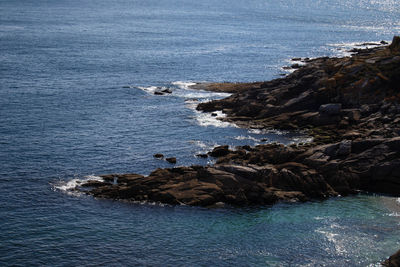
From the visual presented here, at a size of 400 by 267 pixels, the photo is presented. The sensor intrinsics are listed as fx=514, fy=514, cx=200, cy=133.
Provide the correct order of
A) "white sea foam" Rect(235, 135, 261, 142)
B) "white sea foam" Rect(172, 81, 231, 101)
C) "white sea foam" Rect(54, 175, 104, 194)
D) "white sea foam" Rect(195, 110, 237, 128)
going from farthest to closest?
1. "white sea foam" Rect(172, 81, 231, 101)
2. "white sea foam" Rect(195, 110, 237, 128)
3. "white sea foam" Rect(235, 135, 261, 142)
4. "white sea foam" Rect(54, 175, 104, 194)

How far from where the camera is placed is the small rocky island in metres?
68.8

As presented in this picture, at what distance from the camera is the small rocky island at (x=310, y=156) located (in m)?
68.8

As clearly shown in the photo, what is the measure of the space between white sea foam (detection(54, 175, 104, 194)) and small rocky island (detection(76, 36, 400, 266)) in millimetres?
1005

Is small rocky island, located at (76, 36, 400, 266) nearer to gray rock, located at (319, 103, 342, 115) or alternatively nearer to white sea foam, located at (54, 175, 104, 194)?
gray rock, located at (319, 103, 342, 115)

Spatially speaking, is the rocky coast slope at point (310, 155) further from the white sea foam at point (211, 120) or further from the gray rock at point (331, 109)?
the white sea foam at point (211, 120)

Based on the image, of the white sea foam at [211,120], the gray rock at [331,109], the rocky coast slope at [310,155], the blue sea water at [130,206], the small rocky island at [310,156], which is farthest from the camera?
the white sea foam at [211,120]

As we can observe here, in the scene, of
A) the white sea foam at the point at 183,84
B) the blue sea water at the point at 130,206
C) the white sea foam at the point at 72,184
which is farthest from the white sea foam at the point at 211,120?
the white sea foam at the point at 72,184

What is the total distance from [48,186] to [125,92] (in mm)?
61338

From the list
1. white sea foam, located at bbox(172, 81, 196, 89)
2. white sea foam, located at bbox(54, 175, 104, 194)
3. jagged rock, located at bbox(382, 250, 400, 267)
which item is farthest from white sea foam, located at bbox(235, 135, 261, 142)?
white sea foam, located at bbox(172, 81, 196, 89)

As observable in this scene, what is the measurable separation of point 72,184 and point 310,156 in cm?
3485

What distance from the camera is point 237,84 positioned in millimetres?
137750

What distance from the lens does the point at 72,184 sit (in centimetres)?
7300

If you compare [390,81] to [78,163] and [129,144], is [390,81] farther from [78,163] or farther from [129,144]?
[78,163]

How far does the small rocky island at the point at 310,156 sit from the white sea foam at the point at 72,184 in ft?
3.30
